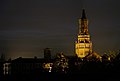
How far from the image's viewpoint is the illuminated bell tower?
158750mm

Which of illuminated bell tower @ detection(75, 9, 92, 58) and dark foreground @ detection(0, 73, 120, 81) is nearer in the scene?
dark foreground @ detection(0, 73, 120, 81)

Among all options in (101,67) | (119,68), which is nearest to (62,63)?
(101,67)

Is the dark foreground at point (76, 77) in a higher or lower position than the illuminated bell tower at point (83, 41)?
lower

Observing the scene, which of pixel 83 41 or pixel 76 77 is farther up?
pixel 83 41

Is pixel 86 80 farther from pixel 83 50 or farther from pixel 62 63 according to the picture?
pixel 83 50

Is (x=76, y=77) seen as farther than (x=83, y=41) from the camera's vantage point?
No

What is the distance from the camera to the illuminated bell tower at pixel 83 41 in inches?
6250

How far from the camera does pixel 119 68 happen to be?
72.6 metres

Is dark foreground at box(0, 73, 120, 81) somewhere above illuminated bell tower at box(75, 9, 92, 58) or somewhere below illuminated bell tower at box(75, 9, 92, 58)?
below

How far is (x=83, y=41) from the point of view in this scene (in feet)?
531

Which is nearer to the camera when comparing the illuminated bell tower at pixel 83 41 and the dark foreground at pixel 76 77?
the dark foreground at pixel 76 77

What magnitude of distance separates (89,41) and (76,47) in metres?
5.96

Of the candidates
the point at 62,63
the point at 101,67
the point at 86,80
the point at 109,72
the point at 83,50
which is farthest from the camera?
the point at 83,50

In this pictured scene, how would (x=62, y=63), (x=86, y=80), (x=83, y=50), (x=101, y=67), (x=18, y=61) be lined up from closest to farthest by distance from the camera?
(x=86, y=80)
(x=101, y=67)
(x=62, y=63)
(x=18, y=61)
(x=83, y=50)
